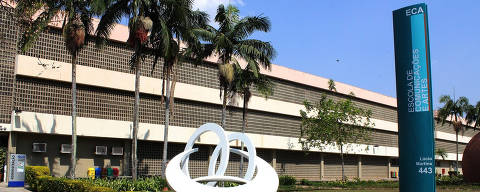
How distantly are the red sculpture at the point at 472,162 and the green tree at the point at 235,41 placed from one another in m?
16.0

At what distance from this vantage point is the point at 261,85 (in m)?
31.9

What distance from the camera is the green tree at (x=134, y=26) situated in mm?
26905

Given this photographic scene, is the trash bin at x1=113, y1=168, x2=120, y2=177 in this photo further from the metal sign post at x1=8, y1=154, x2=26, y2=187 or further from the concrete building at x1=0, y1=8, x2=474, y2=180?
the metal sign post at x1=8, y1=154, x2=26, y2=187

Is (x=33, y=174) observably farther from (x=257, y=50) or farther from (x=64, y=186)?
(x=257, y=50)

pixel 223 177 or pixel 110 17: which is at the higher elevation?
pixel 110 17

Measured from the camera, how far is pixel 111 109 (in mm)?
35062

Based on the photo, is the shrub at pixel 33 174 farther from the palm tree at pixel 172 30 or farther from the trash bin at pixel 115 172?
the palm tree at pixel 172 30

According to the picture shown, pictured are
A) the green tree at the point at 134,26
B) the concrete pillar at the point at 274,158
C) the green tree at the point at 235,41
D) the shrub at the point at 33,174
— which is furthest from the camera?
the concrete pillar at the point at 274,158

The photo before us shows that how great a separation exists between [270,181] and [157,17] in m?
14.7

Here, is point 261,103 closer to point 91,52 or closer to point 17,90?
point 91,52

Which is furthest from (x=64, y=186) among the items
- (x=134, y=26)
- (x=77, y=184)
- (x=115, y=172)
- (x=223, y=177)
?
(x=115, y=172)

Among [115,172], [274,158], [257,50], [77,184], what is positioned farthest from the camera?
[274,158]

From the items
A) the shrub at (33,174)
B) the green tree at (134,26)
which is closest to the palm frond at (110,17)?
the green tree at (134,26)

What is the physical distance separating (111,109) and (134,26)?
9.94 m
